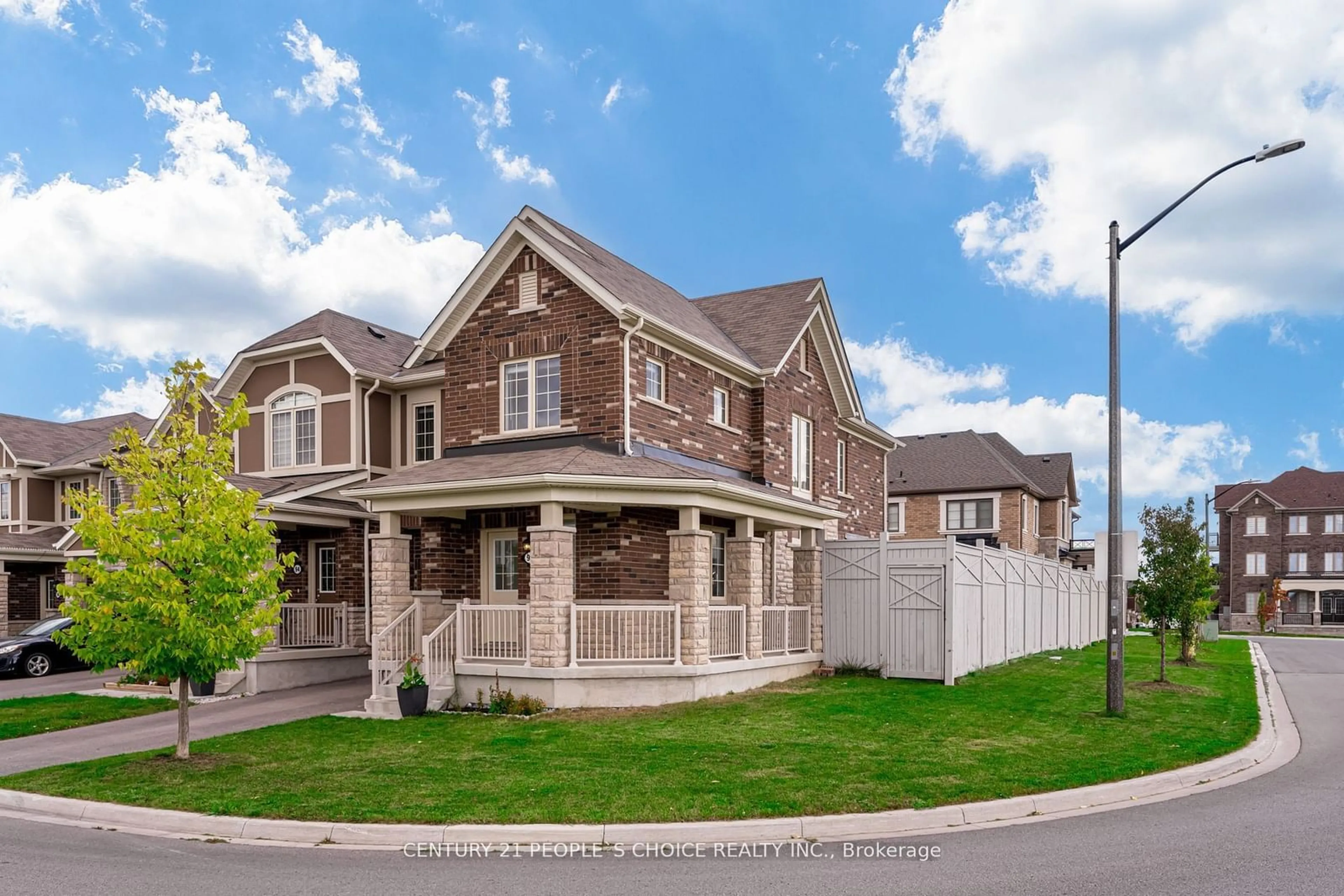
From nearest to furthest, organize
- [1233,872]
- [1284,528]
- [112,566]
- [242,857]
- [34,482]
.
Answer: [1233,872] < [242,857] < [112,566] < [34,482] < [1284,528]

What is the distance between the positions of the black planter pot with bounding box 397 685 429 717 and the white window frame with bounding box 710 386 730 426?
836 cm

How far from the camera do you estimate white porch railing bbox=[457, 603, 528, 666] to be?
1639 cm

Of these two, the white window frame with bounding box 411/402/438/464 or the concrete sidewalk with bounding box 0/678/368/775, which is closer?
the concrete sidewalk with bounding box 0/678/368/775

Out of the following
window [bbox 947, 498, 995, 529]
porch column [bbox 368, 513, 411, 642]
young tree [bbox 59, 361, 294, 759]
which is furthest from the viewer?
window [bbox 947, 498, 995, 529]

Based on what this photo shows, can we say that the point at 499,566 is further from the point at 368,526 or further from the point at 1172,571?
the point at 1172,571

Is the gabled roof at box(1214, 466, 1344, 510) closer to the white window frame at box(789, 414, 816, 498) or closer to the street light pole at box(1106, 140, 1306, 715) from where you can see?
the white window frame at box(789, 414, 816, 498)

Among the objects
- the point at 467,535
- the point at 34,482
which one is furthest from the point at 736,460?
the point at 34,482

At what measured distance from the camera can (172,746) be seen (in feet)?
42.1

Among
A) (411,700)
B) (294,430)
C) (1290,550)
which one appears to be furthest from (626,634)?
(1290,550)

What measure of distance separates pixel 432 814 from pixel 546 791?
1.20m

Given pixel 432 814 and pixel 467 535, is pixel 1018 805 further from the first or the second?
pixel 467 535

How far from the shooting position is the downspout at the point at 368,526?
2180cm

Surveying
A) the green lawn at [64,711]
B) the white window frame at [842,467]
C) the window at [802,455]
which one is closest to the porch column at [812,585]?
the window at [802,455]

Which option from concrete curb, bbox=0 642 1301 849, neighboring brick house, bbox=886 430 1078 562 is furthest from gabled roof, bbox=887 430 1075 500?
concrete curb, bbox=0 642 1301 849
